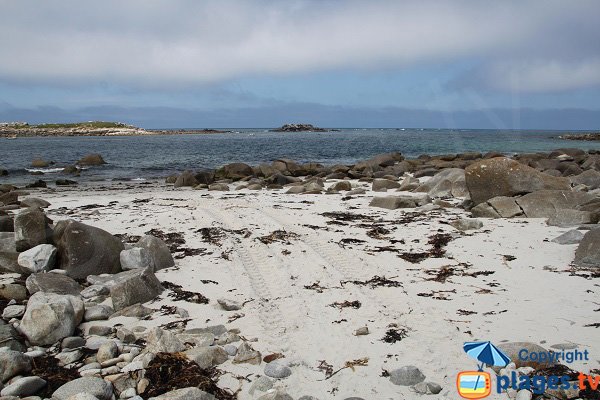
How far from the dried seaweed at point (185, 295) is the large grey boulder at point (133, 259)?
2.26 ft

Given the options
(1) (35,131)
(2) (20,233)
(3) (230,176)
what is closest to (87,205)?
(2) (20,233)

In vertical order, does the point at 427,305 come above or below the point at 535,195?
below

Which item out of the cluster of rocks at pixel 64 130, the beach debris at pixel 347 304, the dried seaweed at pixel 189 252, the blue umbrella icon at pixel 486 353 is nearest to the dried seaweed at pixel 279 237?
the dried seaweed at pixel 189 252

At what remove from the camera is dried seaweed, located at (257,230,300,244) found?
8.53 metres

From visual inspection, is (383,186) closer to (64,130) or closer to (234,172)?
(234,172)

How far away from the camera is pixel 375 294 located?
588cm

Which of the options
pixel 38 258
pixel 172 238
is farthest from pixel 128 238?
pixel 38 258

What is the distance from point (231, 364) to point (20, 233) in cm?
459

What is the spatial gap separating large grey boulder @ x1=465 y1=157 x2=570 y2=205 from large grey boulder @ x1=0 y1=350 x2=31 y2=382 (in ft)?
33.5

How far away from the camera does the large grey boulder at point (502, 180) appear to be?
35.3 feet

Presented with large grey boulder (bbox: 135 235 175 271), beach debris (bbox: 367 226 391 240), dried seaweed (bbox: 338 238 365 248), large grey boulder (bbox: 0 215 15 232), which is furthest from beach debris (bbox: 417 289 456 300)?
large grey boulder (bbox: 0 215 15 232)

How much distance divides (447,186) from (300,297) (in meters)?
9.64

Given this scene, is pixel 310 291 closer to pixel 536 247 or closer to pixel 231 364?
pixel 231 364

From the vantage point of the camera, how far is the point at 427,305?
5.48 metres
